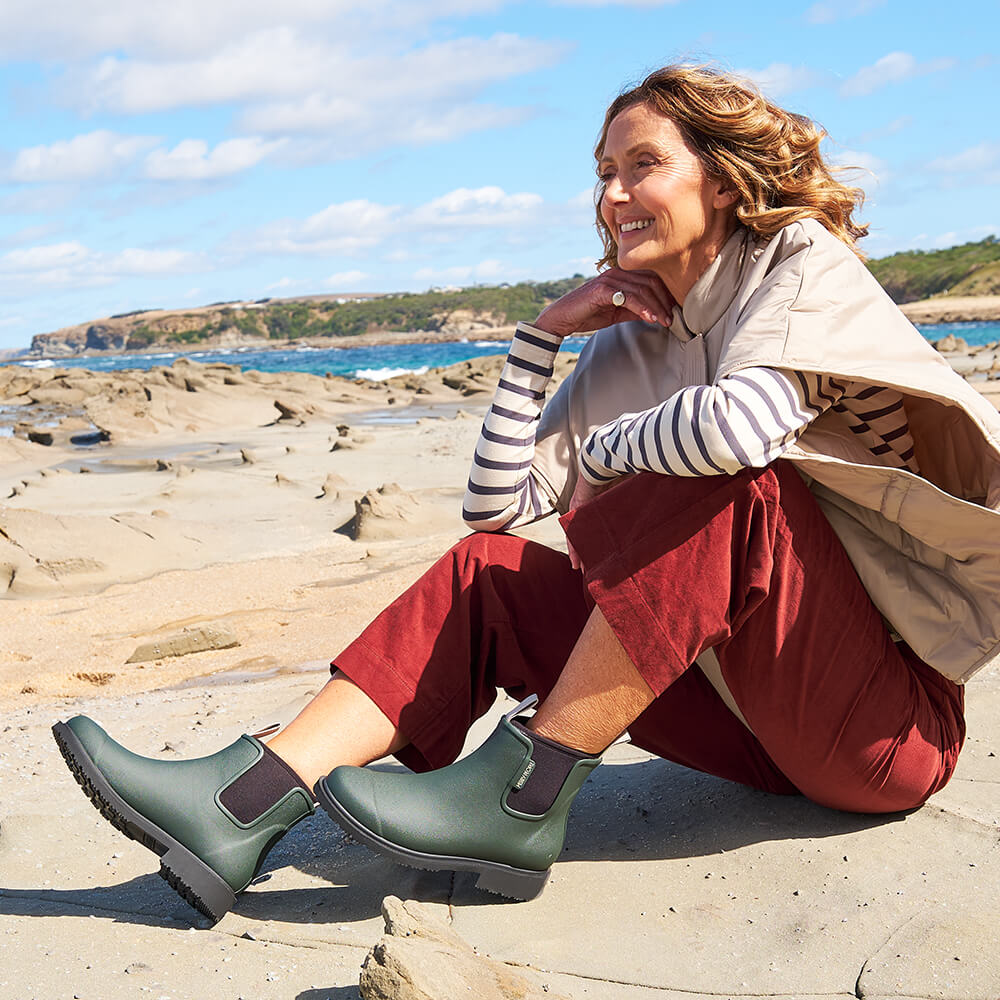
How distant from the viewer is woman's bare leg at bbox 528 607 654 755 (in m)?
1.64

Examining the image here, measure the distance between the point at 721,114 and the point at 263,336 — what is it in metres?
95.4

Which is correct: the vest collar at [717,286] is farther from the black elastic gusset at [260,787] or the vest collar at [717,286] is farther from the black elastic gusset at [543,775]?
the black elastic gusset at [260,787]

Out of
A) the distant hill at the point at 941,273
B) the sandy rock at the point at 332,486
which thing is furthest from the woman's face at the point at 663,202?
the distant hill at the point at 941,273

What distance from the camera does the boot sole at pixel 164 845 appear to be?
1.67 m

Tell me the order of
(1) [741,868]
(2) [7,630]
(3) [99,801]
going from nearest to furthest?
(3) [99,801], (1) [741,868], (2) [7,630]

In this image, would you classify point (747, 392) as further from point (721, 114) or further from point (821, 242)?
point (721, 114)

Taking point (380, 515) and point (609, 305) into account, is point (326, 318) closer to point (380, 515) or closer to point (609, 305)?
point (380, 515)

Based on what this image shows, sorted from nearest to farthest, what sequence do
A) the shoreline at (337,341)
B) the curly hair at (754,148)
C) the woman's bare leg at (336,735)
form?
1. the woman's bare leg at (336,735)
2. the curly hair at (754,148)
3. the shoreline at (337,341)

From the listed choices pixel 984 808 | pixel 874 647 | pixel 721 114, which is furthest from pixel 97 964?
pixel 721 114

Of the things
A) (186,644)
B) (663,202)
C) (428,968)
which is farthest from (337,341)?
(428,968)

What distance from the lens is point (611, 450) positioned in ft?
5.84

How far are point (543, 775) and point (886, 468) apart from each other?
681mm

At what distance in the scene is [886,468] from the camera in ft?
5.30

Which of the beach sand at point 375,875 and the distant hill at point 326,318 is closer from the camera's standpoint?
the beach sand at point 375,875
